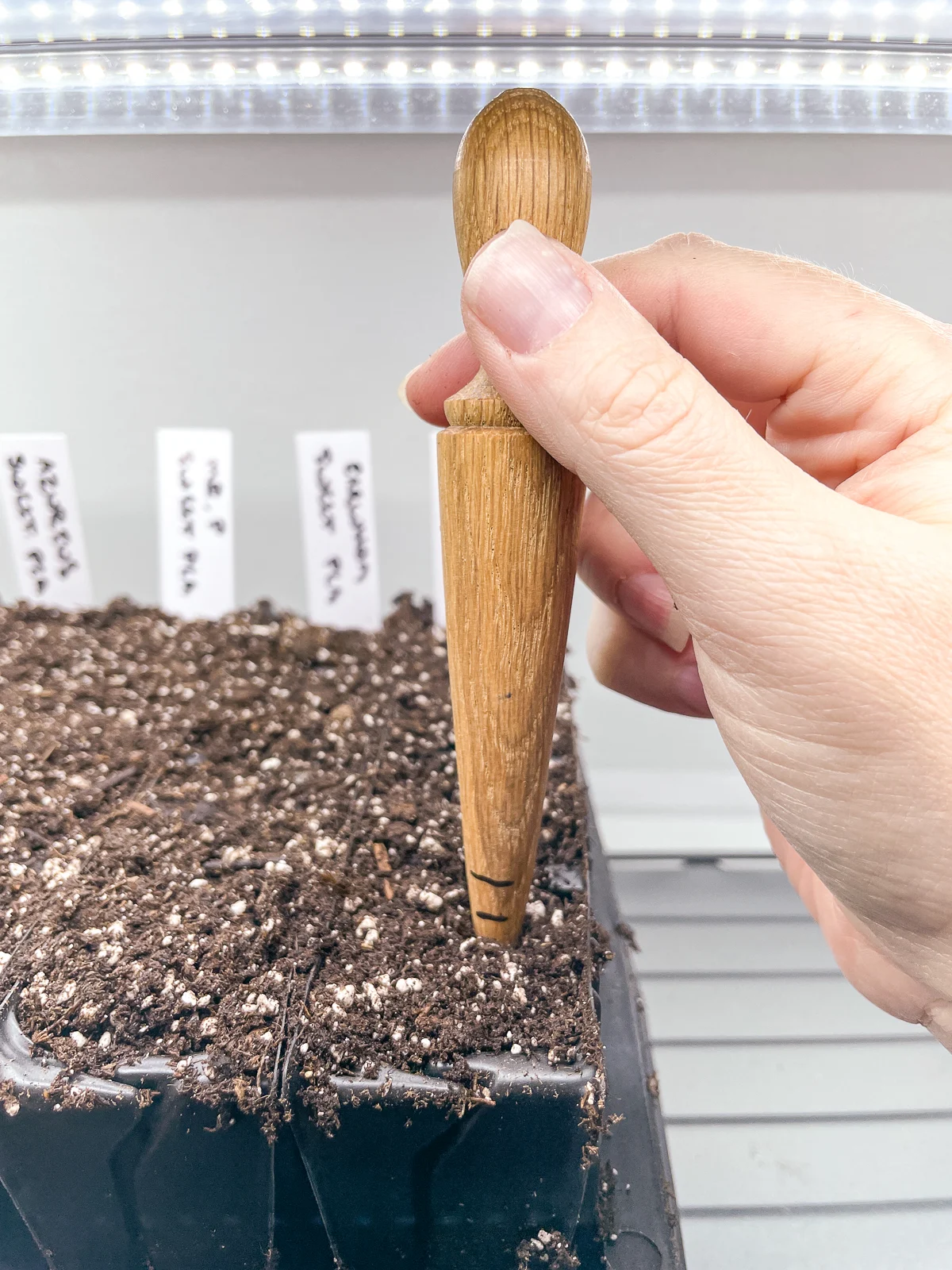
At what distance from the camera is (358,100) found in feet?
1.86

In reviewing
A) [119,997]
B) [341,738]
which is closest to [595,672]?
[341,738]

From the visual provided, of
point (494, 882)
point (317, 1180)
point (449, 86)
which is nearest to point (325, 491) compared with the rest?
point (449, 86)

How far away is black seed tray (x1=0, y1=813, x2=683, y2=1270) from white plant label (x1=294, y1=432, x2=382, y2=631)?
54cm

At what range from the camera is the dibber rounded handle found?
38cm

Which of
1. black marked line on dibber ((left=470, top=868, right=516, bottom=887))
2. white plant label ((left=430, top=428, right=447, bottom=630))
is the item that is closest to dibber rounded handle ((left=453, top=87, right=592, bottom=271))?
black marked line on dibber ((left=470, top=868, right=516, bottom=887))

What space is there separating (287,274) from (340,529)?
26 cm

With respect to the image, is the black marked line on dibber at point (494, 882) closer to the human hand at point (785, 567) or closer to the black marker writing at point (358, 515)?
the human hand at point (785, 567)

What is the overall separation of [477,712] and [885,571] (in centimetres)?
22

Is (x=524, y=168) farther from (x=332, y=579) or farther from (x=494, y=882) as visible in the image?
(x=332, y=579)

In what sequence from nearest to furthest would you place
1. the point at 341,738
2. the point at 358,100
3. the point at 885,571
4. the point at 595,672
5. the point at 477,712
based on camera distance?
the point at 885,571
the point at 477,712
the point at 358,100
the point at 341,738
the point at 595,672

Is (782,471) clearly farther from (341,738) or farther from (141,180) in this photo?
(141,180)

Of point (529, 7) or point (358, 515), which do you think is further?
point (358, 515)

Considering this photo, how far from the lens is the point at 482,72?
0.53 metres

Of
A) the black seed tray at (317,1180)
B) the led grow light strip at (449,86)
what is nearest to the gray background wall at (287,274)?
the led grow light strip at (449,86)
